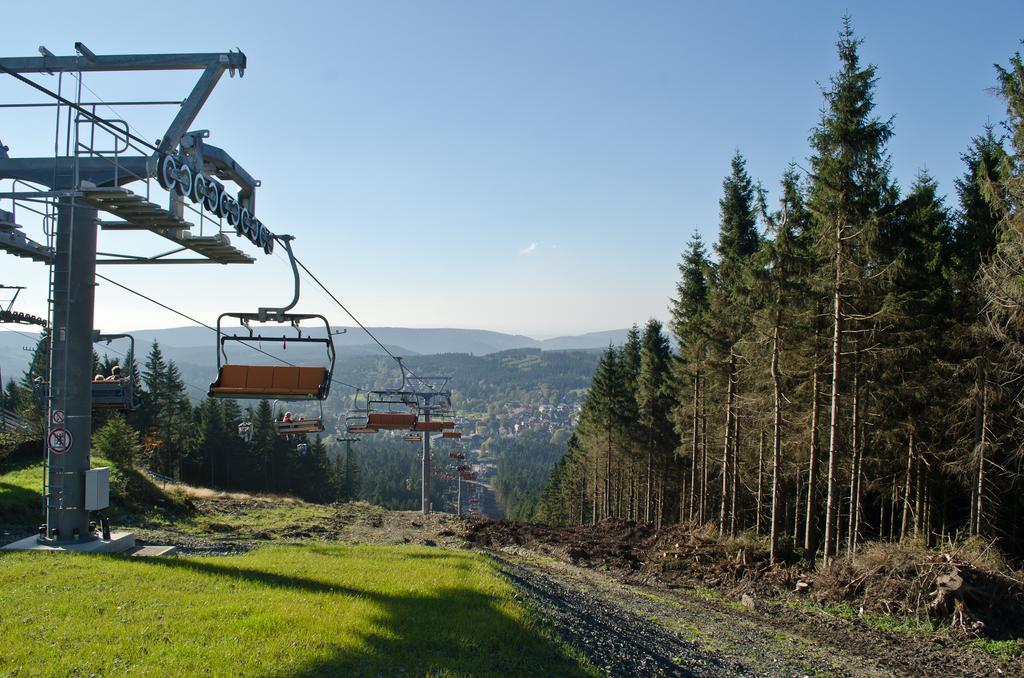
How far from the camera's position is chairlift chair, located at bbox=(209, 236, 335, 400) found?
11109 mm

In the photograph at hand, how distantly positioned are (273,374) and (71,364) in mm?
3808

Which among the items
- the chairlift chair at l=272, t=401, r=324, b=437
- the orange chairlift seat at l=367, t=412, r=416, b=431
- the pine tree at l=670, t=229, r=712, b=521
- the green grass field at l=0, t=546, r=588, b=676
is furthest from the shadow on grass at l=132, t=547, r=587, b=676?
the pine tree at l=670, t=229, r=712, b=521

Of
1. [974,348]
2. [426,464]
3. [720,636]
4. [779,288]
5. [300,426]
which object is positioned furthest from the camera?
[426,464]

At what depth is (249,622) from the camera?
7.70m

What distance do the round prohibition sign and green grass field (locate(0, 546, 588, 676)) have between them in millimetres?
1873

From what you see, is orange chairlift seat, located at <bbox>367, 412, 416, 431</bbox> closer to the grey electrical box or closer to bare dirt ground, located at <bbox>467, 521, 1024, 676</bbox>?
bare dirt ground, located at <bbox>467, 521, 1024, 676</bbox>

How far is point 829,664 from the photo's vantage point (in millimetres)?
12023

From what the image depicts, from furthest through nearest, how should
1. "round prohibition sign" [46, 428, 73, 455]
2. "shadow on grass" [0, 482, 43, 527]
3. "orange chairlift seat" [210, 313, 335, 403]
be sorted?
"shadow on grass" [0, 482, 43, 527] → "round prohibition sign" [46, 428, 73, 455] → "orange chairlift seat" [210, 313, 335, 403]

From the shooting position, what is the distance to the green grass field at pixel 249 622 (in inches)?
255

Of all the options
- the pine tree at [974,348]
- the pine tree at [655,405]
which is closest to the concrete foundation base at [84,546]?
the pine tree at [974,348]

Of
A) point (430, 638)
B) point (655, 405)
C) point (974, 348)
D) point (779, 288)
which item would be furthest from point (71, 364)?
point (655, 405)

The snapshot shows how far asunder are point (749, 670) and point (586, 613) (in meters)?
2.94

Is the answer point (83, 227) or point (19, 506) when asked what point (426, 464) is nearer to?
point (19, 506)

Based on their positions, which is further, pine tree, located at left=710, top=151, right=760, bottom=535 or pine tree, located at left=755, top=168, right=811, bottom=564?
pine tree, located at left=710, top=151, right=760, bottom=535
